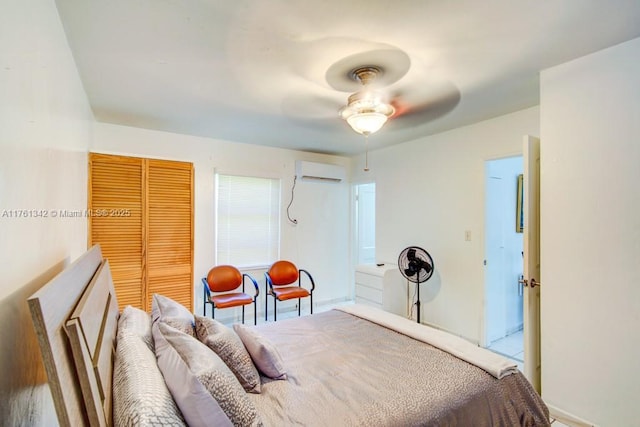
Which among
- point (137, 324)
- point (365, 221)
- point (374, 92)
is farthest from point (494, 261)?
point (137, 324)

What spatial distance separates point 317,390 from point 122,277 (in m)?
2.43

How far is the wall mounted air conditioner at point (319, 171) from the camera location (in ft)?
14.7

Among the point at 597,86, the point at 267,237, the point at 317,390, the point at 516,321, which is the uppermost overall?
the point at 597,86

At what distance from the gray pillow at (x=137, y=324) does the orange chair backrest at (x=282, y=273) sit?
7.34 ft

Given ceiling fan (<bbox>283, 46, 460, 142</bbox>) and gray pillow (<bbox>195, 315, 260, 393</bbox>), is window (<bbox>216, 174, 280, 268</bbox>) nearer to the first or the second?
ceiling fan (<bbox>283, 46, 460, 142</bbox>)

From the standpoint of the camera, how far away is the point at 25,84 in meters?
1.04

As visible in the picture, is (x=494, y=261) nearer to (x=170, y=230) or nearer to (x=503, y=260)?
(x=503, y=260)

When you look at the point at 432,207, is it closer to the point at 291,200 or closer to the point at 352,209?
the point at 352,209

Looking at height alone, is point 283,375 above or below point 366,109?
below

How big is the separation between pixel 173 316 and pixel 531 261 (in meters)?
2.38

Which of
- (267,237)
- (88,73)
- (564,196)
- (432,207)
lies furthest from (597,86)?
(267,237)

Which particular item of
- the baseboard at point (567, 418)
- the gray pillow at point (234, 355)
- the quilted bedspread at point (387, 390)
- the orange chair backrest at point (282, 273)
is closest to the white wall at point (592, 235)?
the baseboard at point (567, 418)

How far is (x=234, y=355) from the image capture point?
4.60ft

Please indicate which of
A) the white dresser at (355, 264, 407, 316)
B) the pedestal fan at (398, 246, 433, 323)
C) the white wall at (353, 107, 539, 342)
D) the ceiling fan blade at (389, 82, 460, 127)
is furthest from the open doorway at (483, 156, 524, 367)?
the white dresser at (355, 264, 407, 316)
